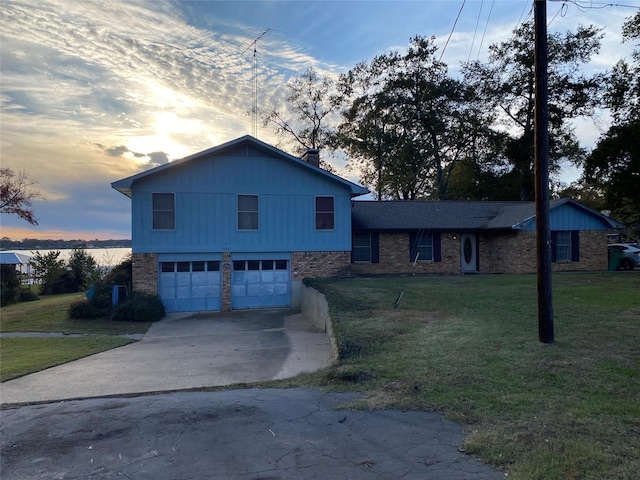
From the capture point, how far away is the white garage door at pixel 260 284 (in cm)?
2058

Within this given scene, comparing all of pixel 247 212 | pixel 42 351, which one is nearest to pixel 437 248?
pixel 247 212

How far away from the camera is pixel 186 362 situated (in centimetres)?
1067

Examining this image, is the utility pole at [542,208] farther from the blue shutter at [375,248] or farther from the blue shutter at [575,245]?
the blue shutter at [575,245]

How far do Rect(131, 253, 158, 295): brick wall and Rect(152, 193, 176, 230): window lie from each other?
1290 mm

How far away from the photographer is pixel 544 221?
8.86 m

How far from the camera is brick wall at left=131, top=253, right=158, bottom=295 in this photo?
19.3m

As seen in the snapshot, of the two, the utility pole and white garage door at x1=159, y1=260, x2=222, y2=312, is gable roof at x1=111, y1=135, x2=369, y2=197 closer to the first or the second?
white garage door at x1=159, y1=260, x2=222, y2=312

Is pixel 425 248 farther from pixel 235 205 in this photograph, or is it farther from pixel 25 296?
pixel 25 296

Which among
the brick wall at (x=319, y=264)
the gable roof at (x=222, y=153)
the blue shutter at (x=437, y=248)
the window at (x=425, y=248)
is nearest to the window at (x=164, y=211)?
the gable roof at (x=222, y=153)

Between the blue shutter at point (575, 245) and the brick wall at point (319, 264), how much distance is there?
1244 centimetres

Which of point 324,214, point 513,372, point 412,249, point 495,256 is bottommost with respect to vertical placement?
point 513,372

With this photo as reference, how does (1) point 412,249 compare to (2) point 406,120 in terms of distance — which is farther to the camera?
(2) point 406,120

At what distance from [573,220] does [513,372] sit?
20.3m

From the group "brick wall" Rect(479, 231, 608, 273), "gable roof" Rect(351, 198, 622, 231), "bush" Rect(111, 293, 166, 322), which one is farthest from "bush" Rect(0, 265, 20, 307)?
"brick wall" Rect(479, 231, 608, 273)
